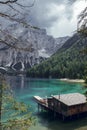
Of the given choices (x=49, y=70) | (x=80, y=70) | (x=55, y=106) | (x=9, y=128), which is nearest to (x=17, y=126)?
(x=9, y=128)

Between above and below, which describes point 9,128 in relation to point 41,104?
above

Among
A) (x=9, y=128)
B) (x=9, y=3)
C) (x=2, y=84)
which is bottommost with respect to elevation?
(x=9, y=128)

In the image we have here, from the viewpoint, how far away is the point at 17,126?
9.61 meters

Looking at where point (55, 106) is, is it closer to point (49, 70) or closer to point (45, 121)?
point (45, 121)

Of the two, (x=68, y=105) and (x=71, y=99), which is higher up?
(x=71, y=99)

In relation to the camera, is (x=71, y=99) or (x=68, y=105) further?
(x=71, y=99)

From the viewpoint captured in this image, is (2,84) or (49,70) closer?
(2,84)

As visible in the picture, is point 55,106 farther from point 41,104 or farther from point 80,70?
point 80,70

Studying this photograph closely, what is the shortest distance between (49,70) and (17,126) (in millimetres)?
185731

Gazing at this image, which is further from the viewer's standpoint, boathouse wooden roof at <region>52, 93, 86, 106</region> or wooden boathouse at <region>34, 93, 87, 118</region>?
boathouse wooden roof at <region>52, 93, 86, 106</region>

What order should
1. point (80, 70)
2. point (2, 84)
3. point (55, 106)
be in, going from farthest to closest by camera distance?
1. point (80, 70)
2. point (55, 106)
3. point (2, 84)

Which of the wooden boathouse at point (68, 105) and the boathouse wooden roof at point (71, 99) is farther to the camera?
the boathouse wooden roof at point (71, 99)

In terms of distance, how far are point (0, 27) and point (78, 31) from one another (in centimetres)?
573

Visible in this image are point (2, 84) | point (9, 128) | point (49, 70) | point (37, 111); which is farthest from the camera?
point (49, 70)
